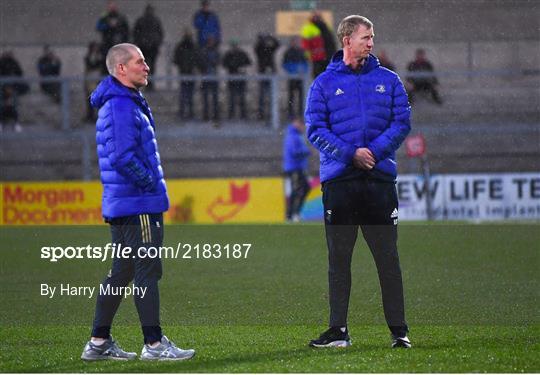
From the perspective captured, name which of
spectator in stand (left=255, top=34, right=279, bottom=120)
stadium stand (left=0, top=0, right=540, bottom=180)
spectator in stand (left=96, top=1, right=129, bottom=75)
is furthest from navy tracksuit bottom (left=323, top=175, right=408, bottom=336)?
spectator in stand (left=255, top=34, right=279, bottom=120)

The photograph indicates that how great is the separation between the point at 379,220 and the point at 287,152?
1450cm

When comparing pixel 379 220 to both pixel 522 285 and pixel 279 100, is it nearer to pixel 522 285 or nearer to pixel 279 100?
pixel 522 285

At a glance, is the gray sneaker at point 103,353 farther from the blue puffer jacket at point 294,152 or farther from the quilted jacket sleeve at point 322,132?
the blue puffer jacket at point 294,152

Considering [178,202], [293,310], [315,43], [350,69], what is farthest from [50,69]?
[350,69]

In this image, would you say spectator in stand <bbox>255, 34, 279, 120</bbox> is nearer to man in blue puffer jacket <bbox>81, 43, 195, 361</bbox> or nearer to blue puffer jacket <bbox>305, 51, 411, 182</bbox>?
blue puffer jacket <bbox>305, 51, 411, 182</bbox>

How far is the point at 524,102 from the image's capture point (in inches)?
981

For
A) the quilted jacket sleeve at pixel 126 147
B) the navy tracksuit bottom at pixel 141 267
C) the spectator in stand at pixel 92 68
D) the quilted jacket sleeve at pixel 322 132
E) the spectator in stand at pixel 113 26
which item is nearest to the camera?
the quilted jacket sleeve at pixel 126 147

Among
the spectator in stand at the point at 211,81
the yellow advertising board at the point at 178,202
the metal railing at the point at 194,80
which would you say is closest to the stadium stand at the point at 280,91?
the metal railing at the point at 194,80

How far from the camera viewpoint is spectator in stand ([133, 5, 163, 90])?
23.0m

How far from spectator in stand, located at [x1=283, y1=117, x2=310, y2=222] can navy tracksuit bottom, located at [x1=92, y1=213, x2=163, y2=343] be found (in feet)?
47.9

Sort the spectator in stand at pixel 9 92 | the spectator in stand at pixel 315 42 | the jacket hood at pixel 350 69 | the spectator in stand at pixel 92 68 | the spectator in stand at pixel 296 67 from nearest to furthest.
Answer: the jacket hood at pixel 350 69, the spectator in stand at pixel 315 42, the spectator in stand at pixel 296 67, the spectator in stand at pixel 92 68, the spectator in stand at pixel 9 92

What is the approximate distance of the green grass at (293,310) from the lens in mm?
7266

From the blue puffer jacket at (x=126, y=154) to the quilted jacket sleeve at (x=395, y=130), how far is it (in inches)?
55.9

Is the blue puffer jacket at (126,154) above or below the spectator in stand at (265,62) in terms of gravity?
below
